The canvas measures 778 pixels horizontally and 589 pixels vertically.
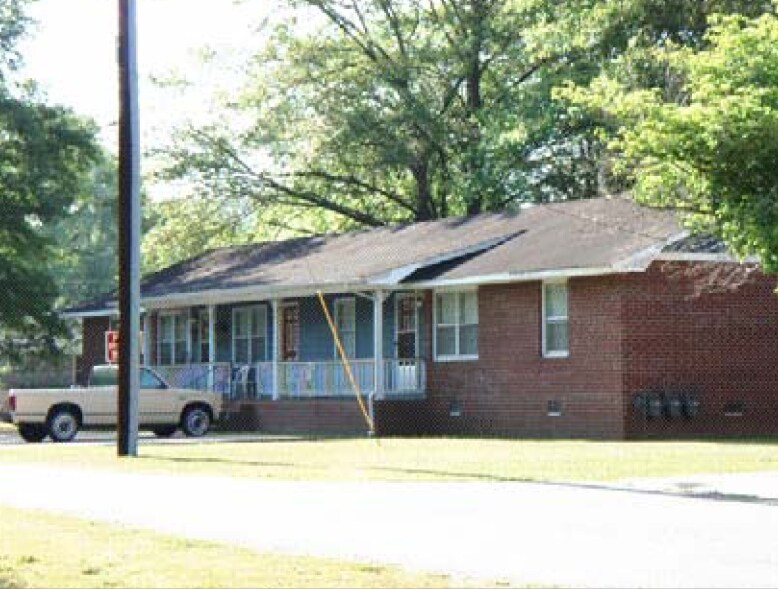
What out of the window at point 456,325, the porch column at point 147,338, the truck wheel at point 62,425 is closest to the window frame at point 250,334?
the porch column at point 147,338

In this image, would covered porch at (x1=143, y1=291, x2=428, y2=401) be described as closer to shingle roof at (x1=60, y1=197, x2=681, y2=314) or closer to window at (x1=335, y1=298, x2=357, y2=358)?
window at (x1=335, y1=298, x2=357, y2=358)

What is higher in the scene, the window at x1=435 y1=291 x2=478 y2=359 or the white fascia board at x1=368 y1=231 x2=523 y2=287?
the white fascia board at x1=368 y1=231 x2=523 y2=287

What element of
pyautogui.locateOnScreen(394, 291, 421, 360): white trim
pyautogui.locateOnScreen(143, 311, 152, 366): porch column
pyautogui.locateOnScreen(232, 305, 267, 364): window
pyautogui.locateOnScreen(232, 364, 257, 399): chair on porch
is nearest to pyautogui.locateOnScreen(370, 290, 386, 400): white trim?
pyautogui.locateOnScreen(394, 291, 421, 360): white trim

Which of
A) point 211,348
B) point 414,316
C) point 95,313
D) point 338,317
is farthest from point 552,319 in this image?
point 95,313

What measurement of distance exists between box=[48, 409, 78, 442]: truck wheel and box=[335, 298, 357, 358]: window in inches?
269

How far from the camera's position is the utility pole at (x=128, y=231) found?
26.3 meters

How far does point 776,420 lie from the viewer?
3244 cm

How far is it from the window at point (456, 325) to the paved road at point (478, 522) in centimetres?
1417

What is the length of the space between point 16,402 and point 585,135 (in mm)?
19827

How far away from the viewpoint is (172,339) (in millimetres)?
44938

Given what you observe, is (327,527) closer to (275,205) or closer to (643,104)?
(643,104)

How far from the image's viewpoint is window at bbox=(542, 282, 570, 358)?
3234 centimetres

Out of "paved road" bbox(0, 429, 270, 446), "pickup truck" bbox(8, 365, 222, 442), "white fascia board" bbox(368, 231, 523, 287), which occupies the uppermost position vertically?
"white fascia board" bbox(368, 231, 523, 287)

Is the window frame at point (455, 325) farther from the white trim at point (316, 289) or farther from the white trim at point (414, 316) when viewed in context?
the white trim at point (414, 316)
